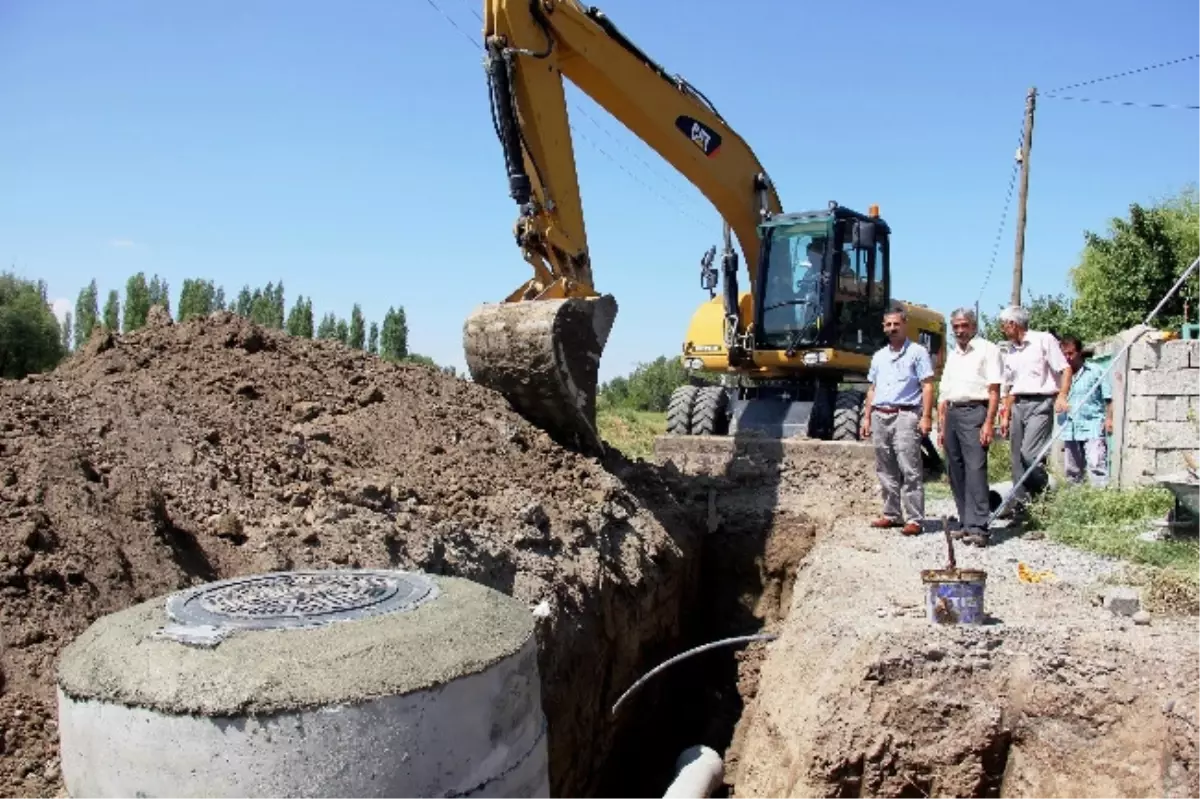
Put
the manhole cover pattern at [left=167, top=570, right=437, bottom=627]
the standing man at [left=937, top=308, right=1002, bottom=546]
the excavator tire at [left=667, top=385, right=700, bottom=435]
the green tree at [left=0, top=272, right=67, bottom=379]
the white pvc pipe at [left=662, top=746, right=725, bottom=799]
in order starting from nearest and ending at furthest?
the manhole cover pattern at [left=167, top=570, right=437, bottom=627], the white pvc pipe at [left=662, top=746, right=725, bottom=799], the standing man at [left=937, top=308, right=1002, bottom=546], the excavator tire at [left=667, top=385, right=700, bottom=435], the green tree at [left=0, top=272, right=67, bottom=379]

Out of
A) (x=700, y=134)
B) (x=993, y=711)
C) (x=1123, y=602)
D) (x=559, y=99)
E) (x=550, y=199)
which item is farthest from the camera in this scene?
(x=700, y=134)

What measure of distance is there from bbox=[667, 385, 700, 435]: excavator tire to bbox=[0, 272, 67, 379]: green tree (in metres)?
20.2

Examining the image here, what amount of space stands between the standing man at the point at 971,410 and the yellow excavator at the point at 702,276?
8.63 feet

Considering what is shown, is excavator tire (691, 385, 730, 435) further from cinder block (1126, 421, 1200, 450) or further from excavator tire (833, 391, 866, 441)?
cinder block (1126, 421, 1200, 450)

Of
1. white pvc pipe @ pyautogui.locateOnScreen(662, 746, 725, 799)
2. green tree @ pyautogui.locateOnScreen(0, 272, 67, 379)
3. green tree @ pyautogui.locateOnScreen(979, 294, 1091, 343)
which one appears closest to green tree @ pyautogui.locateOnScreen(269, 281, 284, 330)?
green tree @ pyautogui.locateOnScreen(0, 272, 67, 379)

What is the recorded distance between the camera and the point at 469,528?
546cm

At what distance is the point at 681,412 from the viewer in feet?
38.2

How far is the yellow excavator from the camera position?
7.35m

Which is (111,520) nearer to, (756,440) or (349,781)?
(349,781)

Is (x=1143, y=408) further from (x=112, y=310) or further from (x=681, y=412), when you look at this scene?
(x=112, y=310)

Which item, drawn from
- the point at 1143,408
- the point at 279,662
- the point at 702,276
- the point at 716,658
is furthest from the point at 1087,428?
the point at 279,662

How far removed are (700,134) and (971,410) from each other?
4.27m

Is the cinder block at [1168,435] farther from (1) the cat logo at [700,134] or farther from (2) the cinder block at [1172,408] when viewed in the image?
(1) the cat logo at [700,134]

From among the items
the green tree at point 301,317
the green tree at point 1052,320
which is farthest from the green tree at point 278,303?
the green tree at point 1052,320
